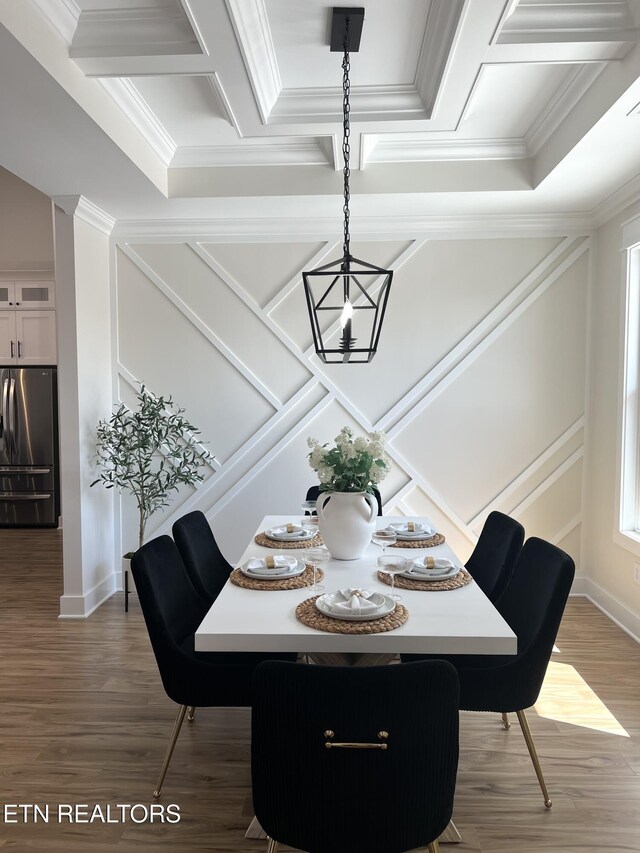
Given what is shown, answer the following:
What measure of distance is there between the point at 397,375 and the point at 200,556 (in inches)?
86.6

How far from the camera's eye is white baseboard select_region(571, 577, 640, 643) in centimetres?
369

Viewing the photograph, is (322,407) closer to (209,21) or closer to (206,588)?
(206,588)

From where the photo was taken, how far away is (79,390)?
4.00m

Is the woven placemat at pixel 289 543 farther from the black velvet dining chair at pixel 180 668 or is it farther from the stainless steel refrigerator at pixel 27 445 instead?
the stainless steel refrigerator at pixel 27 445

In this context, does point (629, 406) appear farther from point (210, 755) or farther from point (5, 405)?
point (5, 405)

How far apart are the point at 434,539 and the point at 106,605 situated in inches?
100

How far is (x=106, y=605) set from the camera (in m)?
4.30

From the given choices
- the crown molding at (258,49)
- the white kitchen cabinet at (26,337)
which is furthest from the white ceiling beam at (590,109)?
the white kitchen cabinet at (26,337)

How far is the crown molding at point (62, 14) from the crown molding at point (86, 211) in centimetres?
154

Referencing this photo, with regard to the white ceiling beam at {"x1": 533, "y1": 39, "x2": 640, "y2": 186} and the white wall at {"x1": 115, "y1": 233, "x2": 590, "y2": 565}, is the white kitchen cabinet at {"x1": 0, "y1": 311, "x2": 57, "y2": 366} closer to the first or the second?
the white wall at {"x1": 115, "y1": 233, "x2": 590, "y2": 565}

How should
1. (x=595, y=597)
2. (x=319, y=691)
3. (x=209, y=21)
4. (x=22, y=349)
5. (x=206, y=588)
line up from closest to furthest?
(x=319, y=691) < (x=209, y=21) < (x=206, y=588) < (x=595, y=597) < (x=22, y=349)

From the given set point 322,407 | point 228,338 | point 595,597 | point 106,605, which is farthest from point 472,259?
point 106,605

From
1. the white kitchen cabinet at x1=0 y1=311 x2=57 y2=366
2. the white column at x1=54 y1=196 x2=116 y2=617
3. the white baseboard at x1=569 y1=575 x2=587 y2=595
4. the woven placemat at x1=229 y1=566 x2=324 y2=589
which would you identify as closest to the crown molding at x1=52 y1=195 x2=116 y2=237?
the white column at x1=54 y1=196 x2=116 y2=617

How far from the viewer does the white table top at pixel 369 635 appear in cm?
178
